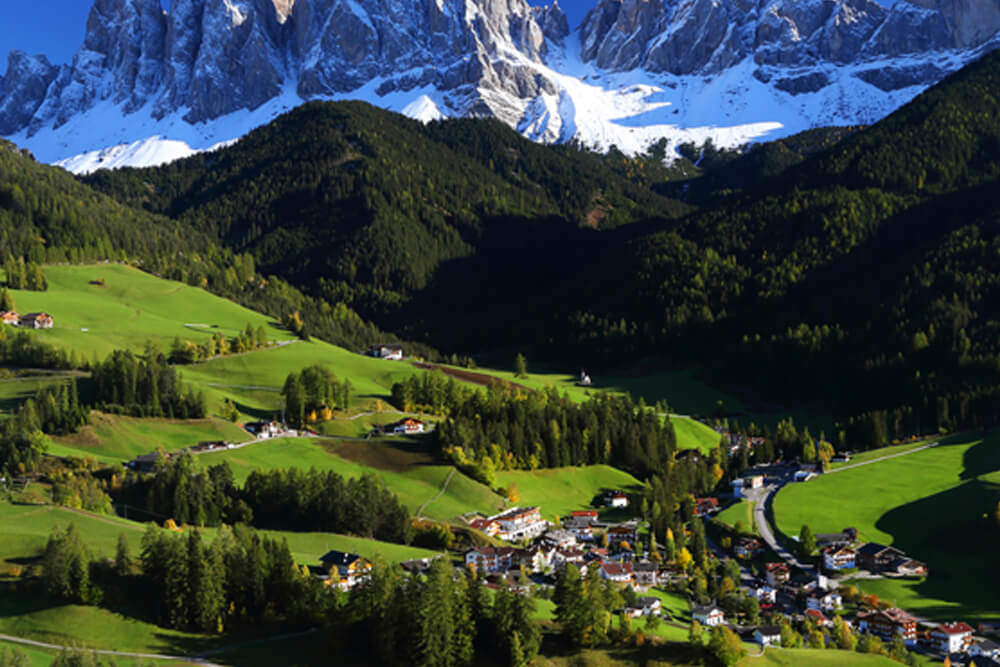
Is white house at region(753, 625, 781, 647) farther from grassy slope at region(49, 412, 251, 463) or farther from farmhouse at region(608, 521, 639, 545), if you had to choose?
grassy slope at region(49, 412, 251, 463)

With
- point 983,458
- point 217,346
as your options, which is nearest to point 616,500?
point 983,458

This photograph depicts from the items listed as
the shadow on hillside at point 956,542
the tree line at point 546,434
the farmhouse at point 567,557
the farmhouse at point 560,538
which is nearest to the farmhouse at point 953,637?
the shadow on hillside at point 956,542

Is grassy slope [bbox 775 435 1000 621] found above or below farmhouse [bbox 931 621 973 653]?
above

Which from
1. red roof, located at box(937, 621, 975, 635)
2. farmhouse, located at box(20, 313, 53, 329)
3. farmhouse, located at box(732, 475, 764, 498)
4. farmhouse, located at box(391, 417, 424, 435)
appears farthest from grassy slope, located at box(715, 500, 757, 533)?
farmhouse, located at box(20, 313, 53, 329)

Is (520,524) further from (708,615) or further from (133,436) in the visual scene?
(133,436)

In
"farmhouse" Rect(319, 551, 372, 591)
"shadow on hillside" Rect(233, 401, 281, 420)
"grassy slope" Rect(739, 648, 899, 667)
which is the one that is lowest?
"grassy slope" Rect(739, 648, 899, 667)
